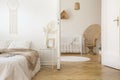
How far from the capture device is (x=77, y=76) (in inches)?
165

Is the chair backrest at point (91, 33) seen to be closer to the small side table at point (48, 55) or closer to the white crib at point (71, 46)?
the white crib at point (71, 46)

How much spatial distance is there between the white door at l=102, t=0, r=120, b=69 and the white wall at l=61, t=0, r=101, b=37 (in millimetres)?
3078

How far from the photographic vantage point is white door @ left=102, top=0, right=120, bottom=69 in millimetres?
4895

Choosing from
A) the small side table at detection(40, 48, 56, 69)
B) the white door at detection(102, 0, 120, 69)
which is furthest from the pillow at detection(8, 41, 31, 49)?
the white door at detection(102, 0, 120, 69)

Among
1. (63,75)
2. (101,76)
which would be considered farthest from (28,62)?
(101,76)

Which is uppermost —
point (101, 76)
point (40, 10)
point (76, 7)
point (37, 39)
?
point (76, 7)

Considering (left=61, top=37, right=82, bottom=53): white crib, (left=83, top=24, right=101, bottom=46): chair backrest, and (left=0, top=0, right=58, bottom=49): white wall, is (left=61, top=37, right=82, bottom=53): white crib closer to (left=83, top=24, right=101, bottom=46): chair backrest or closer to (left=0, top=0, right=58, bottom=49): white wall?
(left=83, top=24, right=101, bottom=46): chair backrest

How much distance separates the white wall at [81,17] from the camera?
862cm

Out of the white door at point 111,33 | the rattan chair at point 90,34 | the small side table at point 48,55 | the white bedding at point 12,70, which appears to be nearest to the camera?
the white bedding at point 12,70

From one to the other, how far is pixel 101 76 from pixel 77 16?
4.78 metres

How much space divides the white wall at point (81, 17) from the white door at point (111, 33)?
3.08 m

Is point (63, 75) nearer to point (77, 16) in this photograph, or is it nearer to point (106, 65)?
point (106, 65)

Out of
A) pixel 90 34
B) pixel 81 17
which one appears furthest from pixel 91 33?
pixel 81 17

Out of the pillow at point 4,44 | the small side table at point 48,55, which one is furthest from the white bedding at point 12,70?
the small side table at point 48,55
